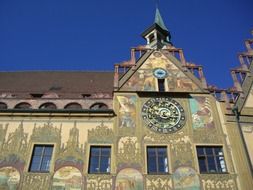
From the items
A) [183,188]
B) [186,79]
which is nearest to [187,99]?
[186,79]

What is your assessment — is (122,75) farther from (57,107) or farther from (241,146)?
(241,146)

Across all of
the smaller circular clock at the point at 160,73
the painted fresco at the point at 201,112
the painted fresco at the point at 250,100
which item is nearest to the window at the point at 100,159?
the painted fresco at the point at 201,112

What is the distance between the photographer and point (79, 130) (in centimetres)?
1279

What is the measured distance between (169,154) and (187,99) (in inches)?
123

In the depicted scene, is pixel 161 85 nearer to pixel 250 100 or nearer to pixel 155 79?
pixel 155 79

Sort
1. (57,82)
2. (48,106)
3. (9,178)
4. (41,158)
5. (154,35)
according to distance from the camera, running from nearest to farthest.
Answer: (9,178) < (41,158) < (48,106) < (57,82) < (154,35)

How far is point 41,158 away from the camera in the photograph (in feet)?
39.6

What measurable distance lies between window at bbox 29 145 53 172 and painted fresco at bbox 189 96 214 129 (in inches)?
243

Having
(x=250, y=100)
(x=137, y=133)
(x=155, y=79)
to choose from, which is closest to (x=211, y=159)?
(x=137, y=133)

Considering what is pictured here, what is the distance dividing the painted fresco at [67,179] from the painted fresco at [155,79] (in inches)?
185

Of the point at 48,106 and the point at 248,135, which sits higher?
the point at 48,106

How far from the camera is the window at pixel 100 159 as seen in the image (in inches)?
464

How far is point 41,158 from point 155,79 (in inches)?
255

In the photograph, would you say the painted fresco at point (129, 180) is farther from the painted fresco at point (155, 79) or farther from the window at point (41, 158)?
the painted fresco at point (155, 79)
